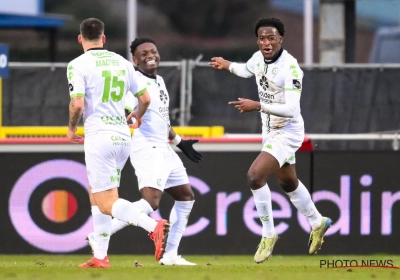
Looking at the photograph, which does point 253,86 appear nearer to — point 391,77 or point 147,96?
point 391,77

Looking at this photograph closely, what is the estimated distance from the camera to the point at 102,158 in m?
11.5

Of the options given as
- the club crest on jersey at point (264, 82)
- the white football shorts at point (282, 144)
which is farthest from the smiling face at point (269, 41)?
the white football shorts at point (282, 144)

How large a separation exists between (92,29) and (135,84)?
68 centimetres

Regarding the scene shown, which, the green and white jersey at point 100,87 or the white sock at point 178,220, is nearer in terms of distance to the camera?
the green and white jersey at point 100,87

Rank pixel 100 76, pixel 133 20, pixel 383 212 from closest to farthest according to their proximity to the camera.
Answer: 1. pixel 100 76
2. pixel 383 212
3. pixel 133 20

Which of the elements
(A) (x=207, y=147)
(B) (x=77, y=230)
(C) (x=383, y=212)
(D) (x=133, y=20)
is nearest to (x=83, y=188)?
(B) (x=77, y=230)

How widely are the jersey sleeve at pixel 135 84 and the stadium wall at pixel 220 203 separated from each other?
3.77 m

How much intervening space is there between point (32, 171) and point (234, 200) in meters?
2.49

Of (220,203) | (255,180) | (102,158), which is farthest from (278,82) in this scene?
(220,203)

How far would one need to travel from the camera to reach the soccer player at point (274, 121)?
40.8 ft

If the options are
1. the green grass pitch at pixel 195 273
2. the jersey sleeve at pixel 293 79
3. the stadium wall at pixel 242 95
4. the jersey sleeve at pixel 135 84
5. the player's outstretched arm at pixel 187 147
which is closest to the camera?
the green grass pitch at pixel 195 273

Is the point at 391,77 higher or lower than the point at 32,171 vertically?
higher

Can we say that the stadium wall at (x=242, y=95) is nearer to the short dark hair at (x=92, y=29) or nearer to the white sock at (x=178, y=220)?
the white sock at (x=178, y=220)

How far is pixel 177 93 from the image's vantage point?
16.4 meters
